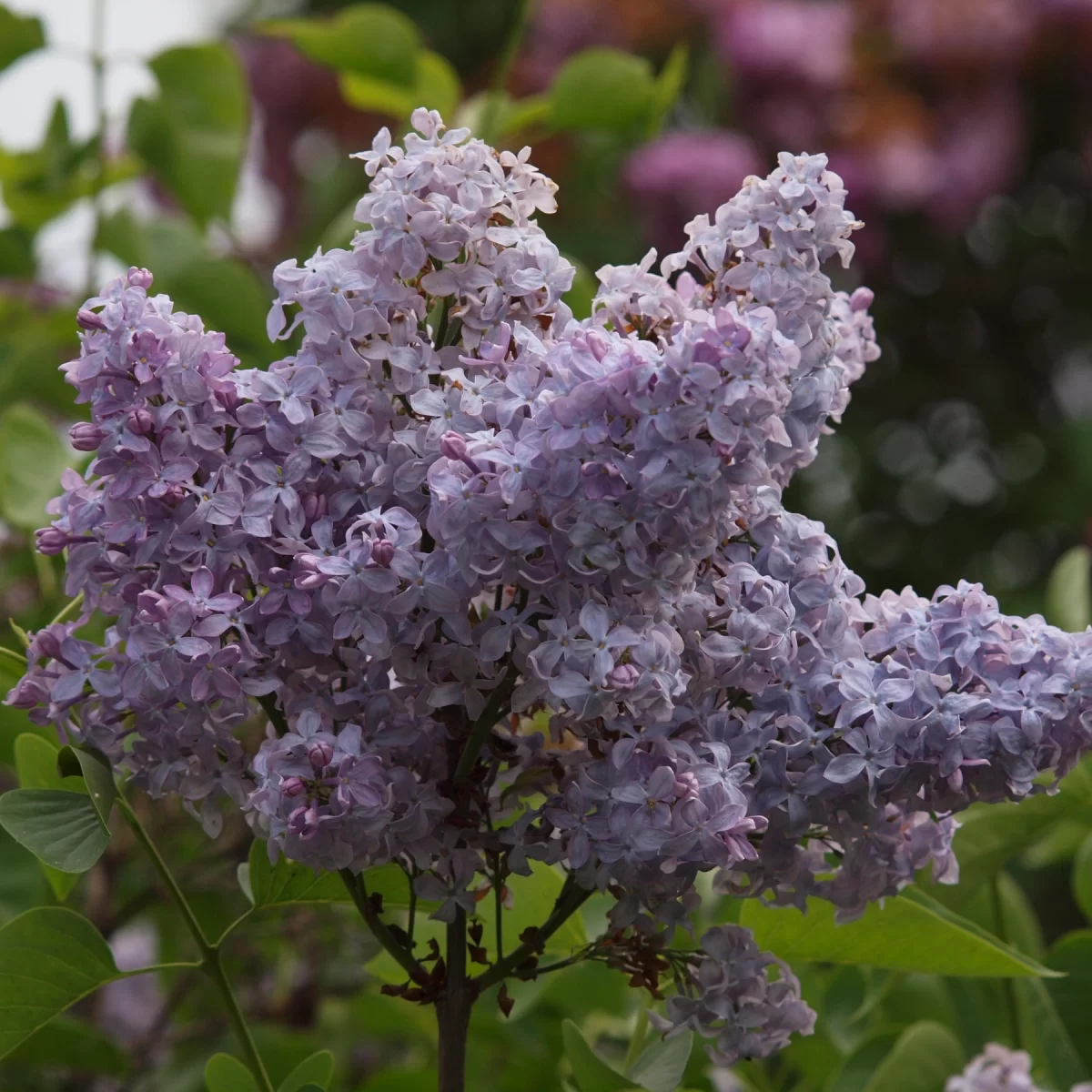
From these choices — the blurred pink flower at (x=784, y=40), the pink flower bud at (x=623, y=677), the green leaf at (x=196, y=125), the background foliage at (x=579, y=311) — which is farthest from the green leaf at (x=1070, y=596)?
the blurred pink flower at (x=784, y=40)

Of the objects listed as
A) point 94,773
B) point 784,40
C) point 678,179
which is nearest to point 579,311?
point 94,773

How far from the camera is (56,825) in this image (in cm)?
50

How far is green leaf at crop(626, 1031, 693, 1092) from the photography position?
1.68 ft

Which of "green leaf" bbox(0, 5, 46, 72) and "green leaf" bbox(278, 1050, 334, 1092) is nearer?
"green leaf" bbox(278, 1050, 334, 1092)

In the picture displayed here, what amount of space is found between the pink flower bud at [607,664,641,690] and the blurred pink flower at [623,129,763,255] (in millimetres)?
1520

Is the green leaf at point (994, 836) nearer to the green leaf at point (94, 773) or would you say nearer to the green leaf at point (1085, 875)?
the green leaf at point (1085, 875)

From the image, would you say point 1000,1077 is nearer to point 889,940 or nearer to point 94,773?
point 889,940

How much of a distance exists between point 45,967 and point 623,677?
25 cm

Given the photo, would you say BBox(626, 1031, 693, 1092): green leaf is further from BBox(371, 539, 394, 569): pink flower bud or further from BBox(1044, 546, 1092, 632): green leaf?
BBox(1044, 546, 1092, 632): green leaf

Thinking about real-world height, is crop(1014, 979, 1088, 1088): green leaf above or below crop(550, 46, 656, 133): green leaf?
below

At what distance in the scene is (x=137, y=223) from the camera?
1.08 meters

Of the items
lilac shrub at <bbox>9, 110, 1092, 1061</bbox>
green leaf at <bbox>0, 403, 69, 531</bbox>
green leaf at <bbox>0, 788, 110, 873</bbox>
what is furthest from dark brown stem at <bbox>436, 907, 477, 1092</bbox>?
green leaf at <bbox>0, 403, 69, 531</bbox>

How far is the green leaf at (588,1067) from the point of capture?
1.75 ft

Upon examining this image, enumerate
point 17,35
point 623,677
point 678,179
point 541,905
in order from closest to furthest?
point 623,677
point 541,905
point 17,35
point 678,179
